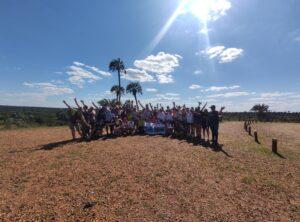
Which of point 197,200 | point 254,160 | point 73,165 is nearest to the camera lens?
point 197,200

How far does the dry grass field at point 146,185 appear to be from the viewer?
223 inches

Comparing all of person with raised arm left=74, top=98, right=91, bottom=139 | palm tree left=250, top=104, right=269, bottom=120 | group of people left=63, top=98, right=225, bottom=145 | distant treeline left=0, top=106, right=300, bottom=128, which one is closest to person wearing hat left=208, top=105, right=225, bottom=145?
group of people left=63, top=98, right=225, bottom=145

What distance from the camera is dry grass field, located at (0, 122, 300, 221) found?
567 cm

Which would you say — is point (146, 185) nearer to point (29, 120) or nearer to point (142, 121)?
point (142, 121)

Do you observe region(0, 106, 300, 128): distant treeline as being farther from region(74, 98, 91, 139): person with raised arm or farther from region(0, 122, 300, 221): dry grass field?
region(0, 122, 300, 221): dry grass field

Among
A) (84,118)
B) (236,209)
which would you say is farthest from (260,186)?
(84,118)

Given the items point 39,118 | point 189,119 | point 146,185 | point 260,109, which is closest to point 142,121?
point 189,119

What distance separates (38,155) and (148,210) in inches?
255

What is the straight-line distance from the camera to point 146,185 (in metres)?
7.12

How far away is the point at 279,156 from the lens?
11484 millimetres

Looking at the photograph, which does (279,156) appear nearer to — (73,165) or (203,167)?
(203,167)

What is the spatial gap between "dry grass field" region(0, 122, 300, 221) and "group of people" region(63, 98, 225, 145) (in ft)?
10.3

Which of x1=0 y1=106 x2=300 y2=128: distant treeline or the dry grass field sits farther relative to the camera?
x1=0 y1=106 x2=300 y2=128: distant treeline

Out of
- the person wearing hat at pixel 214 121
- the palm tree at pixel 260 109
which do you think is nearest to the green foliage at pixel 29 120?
the person wearing hat at pixel 214 121
